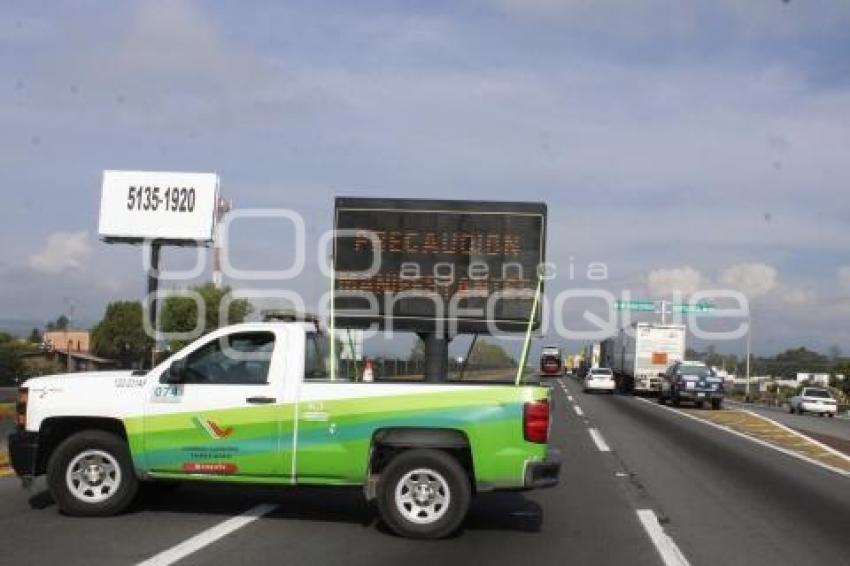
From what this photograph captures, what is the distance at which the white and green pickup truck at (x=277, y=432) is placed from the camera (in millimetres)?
8992

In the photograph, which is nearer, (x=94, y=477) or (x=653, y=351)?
(x=94, y=477)

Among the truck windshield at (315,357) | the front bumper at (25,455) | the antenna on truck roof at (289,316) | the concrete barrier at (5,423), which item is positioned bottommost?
the concrete barrier at (5,423)

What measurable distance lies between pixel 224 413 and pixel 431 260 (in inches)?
213

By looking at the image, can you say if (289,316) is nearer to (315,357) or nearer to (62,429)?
(315,357)

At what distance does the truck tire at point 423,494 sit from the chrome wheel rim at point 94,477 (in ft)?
8.30

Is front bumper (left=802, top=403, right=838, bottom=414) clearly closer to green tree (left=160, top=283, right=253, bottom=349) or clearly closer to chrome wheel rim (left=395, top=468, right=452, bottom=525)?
chrome wheel rim (left=395, top=468, right=452, bottom=525)

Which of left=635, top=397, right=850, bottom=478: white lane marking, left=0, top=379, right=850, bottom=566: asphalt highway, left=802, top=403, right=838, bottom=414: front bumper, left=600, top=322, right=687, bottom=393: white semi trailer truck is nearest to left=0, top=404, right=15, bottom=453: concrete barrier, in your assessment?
left=0, top=379, right=850, bottom=566: asphalt highway

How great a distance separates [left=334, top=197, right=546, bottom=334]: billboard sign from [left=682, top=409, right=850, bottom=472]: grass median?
22.9 feet

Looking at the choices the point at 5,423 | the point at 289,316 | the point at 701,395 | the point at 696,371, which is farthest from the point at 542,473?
the point at 696,371

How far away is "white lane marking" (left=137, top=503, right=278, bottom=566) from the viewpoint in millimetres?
7797

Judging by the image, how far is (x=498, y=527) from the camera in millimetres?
9773

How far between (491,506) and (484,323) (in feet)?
10.7

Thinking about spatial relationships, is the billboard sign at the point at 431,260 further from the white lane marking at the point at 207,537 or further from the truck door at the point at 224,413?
the truck door at the point at 224,413

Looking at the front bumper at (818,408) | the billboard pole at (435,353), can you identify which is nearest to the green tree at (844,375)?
the front bumper at (818,408)
